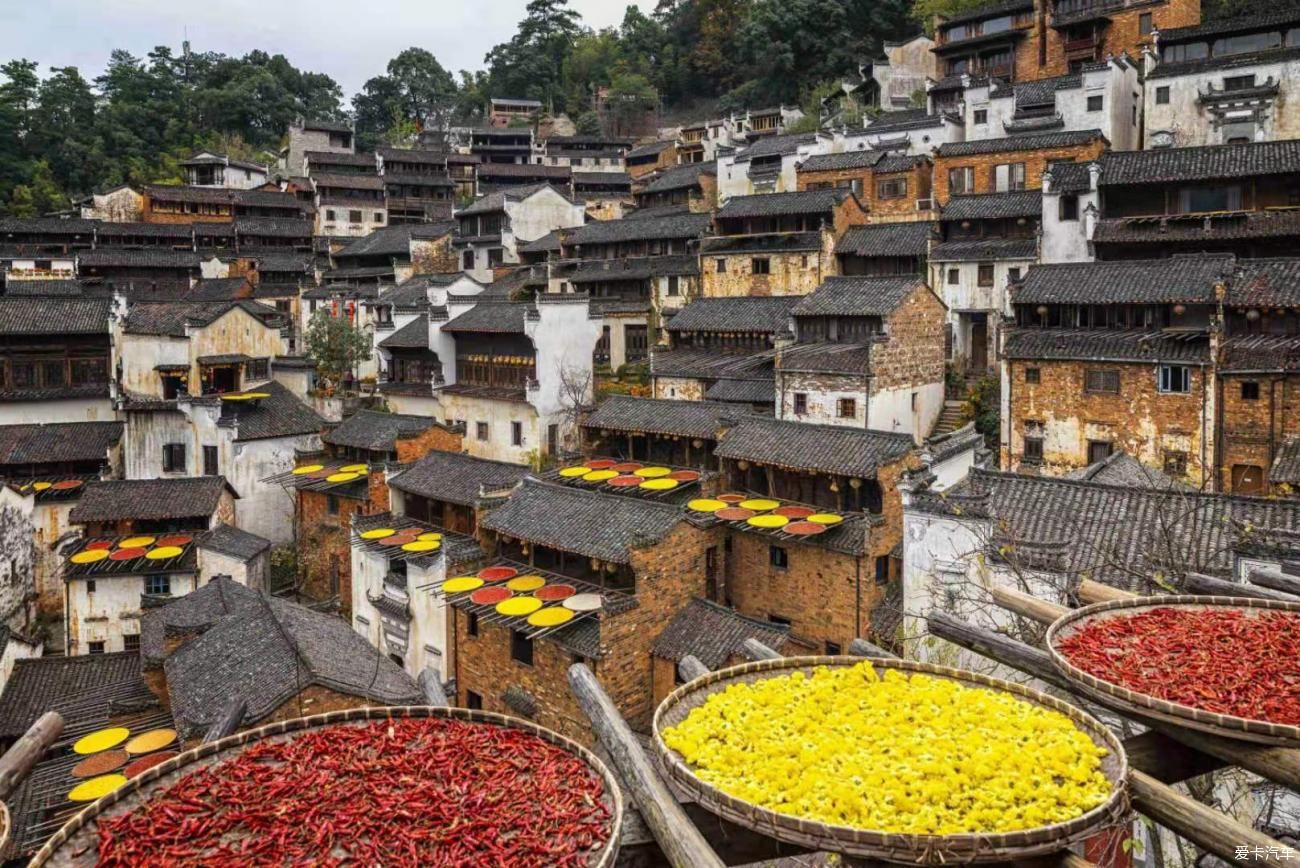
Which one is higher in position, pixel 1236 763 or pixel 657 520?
pixel 1236 763

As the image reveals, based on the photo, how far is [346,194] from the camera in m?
69.8

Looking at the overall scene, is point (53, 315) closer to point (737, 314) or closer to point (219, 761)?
point (737, 314)

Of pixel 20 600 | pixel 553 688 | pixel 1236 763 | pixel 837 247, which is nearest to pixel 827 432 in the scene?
pixel 553 688

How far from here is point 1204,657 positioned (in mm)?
5781

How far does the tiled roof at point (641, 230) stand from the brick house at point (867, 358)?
12561 mm

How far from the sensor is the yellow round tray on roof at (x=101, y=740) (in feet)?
63.4

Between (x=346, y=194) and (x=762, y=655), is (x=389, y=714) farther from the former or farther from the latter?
(x=346, y=194)

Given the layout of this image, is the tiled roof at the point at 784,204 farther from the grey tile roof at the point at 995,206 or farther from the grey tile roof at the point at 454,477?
the grey tile roof at the point at 454,477

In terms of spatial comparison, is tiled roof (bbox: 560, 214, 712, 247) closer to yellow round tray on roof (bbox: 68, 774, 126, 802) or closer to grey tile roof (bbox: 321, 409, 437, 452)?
grey tile roof (bbox: 321, 409, 437, 452)

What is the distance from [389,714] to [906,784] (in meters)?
3.35

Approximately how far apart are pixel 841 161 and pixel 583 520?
28427 millimetres

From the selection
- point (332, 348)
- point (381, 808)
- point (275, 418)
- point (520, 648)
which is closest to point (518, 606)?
point (520, 648)

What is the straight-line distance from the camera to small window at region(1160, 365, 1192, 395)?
88.9 ft

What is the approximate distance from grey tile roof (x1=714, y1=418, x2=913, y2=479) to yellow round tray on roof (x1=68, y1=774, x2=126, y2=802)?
17.1m
